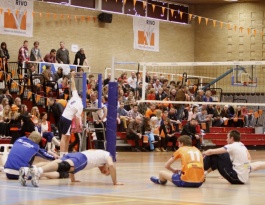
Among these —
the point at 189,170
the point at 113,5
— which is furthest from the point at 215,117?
the point at 189,170

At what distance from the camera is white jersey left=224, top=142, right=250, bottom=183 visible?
1292 centimetres

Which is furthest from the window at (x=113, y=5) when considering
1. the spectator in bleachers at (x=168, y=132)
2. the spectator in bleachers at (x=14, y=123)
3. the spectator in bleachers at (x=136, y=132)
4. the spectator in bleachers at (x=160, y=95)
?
the spectator in bleachers at (x=14, y=123)

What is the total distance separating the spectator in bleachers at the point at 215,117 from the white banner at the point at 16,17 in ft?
28.3

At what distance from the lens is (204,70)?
38.2 meters

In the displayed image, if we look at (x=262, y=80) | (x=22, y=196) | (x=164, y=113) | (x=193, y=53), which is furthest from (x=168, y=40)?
(x=22, y=196)

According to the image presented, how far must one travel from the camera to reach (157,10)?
37.3 m

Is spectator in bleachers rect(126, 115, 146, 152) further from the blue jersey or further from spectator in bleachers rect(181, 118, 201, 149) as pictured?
the blue jersey

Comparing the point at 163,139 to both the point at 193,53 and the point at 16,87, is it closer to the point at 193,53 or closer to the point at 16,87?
the point at 16,87

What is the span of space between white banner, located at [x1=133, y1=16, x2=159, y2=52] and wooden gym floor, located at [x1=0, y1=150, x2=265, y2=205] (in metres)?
22.3

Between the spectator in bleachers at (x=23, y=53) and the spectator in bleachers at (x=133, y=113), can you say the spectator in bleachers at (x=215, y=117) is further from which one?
the spectator in bleachers at (x=23, y=53)

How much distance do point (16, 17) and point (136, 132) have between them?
27.5 ft

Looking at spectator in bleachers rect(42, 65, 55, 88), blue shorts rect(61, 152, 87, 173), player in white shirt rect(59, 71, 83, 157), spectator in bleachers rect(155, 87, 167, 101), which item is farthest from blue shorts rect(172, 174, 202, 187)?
spectator in bleachers rect(155, 87, 167, 101)

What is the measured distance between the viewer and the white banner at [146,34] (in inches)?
1430

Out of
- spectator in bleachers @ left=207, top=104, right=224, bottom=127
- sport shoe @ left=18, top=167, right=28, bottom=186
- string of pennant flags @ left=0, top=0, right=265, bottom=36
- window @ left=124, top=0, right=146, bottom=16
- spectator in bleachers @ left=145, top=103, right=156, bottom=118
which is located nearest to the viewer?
sport shoe @ left=18, top=167, right=28, bottom=186
